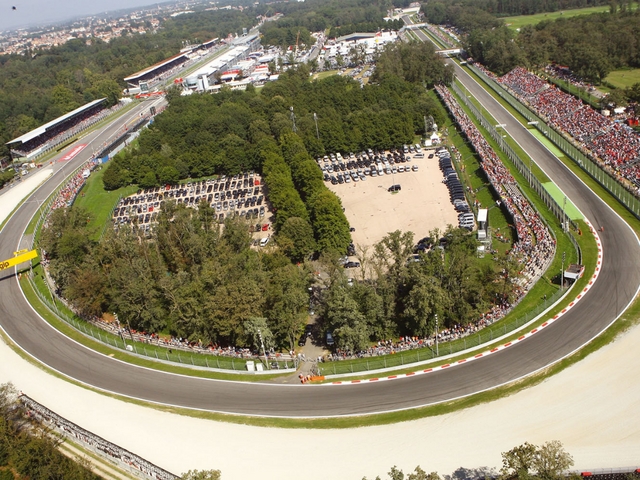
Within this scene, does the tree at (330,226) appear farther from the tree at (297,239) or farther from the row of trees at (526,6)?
the row of trees at (526,6)

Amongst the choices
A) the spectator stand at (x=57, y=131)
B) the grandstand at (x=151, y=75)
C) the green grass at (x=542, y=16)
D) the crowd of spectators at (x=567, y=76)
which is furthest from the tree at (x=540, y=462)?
the green grass at (x=542, y=16)

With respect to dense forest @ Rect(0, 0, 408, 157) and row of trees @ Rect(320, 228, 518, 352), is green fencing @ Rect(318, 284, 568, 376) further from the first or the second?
dense forest @ Rect(0, 0, 408, 157)

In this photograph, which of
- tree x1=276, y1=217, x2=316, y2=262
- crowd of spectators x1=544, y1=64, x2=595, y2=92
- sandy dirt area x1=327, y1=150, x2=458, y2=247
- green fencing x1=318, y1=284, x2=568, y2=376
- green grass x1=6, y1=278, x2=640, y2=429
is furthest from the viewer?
crowd of spectators x1=544, y1=64, x2=595, y2=92

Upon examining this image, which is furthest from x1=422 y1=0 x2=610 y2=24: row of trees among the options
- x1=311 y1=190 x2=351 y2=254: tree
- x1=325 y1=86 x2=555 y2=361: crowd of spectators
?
x1=311 y1=190 x2=351 y2=254: tree

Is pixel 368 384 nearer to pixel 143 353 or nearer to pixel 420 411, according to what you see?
pixel 420 411

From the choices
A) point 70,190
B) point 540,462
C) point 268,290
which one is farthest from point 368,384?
point 70,190

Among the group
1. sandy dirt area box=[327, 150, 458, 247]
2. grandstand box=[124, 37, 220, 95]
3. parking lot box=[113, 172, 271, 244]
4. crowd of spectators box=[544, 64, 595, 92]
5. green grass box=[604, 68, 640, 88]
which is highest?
grandstand box=[124, 37, 220, 95]
